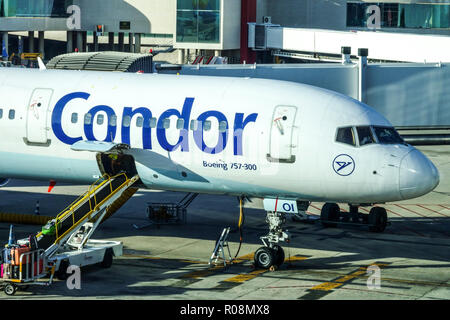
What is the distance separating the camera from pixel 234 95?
109 feet

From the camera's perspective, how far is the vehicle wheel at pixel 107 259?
32.7 meters

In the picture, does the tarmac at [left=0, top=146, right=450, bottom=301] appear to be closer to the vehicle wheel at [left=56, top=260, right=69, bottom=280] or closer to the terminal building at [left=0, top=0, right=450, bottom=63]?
the vehicle wheel at [left=56, top=260, right=69, bottom=280]

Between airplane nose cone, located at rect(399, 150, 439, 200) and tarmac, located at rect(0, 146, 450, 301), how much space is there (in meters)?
3.21

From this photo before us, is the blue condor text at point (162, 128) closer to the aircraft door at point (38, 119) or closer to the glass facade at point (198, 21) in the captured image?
the aircraft door at point (38, 119)

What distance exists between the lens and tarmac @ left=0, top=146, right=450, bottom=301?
2945cm

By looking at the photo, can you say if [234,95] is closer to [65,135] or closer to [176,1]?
[65,135]

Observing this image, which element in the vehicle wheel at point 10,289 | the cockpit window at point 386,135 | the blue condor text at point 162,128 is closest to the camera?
the vehicle wheel at point 10,289

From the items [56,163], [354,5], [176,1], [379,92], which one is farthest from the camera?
[354,5]

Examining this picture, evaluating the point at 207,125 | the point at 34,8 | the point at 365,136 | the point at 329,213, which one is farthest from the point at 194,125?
the point at 34,8

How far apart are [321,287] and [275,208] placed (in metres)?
3.78

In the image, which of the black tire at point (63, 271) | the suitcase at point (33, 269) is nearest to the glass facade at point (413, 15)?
the black tire at point (63, 271)

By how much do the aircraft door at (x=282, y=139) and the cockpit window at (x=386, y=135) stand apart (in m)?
2.95

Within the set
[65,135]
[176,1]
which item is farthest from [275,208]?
[176,1]

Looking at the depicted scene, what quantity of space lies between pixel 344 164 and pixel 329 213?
33.2 feet
